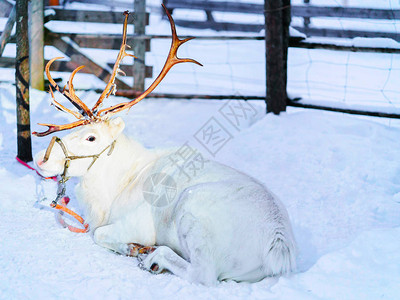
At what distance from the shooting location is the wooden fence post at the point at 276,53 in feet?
18.5

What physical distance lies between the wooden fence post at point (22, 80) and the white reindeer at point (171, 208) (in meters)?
1.49

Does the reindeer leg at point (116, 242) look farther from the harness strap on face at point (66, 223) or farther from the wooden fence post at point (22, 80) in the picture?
the wooden fence post at point (22, 80)

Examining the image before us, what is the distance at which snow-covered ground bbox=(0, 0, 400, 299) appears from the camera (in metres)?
2.84

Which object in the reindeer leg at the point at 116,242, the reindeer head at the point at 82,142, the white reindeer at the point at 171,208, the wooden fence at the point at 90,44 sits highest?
the wooden fence at the point at 90,44

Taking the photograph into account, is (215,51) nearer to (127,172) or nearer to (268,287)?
(127,172)

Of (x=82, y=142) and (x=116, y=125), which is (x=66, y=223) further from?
(x=116, y=125)

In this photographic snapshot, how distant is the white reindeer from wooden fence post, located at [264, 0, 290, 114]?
90.6 inches

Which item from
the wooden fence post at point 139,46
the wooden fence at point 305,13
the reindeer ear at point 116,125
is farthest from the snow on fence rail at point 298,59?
the reindeer ear at point 116,125

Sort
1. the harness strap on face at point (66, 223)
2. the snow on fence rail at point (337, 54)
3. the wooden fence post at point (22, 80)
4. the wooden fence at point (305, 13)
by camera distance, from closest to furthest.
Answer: the harness strap on face at point (66, 223)
the wooden fence post at point (22, 80)
the snow on fence rail at point (337, 54)
the wooden fence at point (305, 13)

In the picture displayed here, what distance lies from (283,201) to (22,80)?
2.60 metres

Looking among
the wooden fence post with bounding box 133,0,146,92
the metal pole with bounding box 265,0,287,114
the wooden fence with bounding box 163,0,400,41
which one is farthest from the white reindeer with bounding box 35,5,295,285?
the wooden fence with bounding box 163,0,400,41

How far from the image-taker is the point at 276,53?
5.68 meters

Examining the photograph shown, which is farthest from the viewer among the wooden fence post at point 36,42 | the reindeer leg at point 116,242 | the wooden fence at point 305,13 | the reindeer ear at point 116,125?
the wooden fence at point 305,13

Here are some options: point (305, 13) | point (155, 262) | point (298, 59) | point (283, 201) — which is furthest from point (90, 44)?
point (305, 13)
